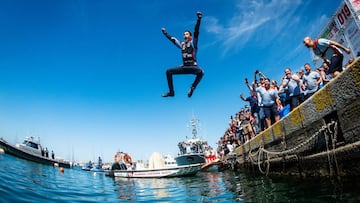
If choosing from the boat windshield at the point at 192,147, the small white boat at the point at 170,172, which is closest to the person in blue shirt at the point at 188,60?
the small white boat at the point at 170,172

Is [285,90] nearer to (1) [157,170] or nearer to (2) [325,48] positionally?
(2) [325,48]

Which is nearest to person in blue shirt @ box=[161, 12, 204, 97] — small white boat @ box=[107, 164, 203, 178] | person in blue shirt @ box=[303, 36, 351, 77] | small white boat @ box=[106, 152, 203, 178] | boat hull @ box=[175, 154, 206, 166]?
person in blue shirt @ box=[303, 36, 351, 77]

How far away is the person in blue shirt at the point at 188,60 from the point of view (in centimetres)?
690

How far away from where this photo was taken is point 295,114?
6762 mm

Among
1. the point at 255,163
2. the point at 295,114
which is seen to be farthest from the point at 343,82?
the point at 255,163

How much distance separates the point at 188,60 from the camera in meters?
7.04

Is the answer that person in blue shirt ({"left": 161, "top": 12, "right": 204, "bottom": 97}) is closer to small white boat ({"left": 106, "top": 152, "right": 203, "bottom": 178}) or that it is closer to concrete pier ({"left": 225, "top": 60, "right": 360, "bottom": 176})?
concrete pier ({"left": 225, "top": 60, "right": 360, "bottom": 176})

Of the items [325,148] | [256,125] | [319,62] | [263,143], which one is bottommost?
[325,148]

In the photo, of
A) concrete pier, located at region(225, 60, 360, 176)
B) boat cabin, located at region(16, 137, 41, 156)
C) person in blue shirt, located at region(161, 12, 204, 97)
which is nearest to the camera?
concrete pier, located at region(225, 60, 360, 176)

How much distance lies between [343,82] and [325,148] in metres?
1.73

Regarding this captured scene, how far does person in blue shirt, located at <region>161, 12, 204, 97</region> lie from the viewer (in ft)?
22.6

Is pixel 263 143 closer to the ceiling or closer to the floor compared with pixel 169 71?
closer to the floor

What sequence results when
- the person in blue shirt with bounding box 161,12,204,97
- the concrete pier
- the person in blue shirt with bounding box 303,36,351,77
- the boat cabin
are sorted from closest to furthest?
the concrete pier → the person in blue shirt with bounding box 303,36,351,77 → the person in blue shirt with bounding box 161,12,204,97 → the boat cabin

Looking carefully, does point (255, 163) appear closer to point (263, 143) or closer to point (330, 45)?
point (263, 143)
